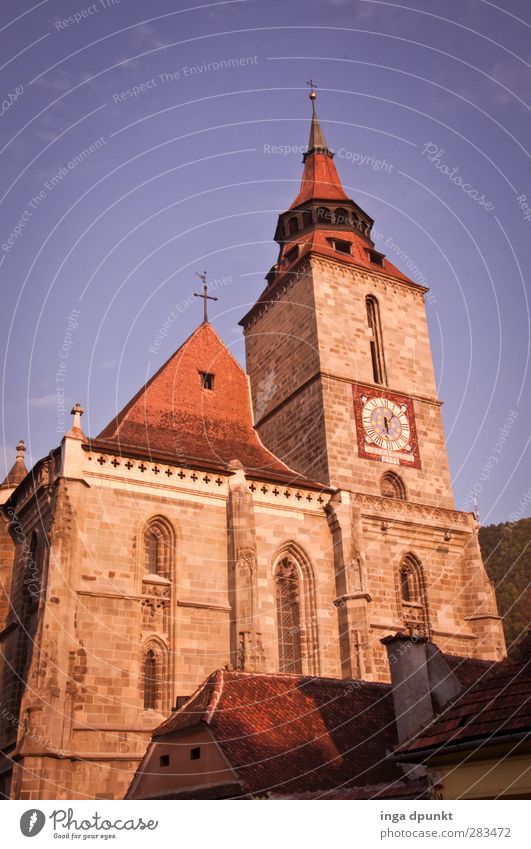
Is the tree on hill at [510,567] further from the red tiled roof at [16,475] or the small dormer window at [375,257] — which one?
the red tiled roof at [16,475]

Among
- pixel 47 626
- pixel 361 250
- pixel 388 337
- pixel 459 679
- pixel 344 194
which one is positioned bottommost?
pixel 459 679

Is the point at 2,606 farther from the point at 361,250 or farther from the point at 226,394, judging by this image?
the point at 361,250

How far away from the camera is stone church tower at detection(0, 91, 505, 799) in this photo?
1889cm

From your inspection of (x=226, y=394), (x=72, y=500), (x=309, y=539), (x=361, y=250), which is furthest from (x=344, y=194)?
(x=72, y=500)

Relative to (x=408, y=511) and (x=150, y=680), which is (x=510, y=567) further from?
(x=150, y=680)

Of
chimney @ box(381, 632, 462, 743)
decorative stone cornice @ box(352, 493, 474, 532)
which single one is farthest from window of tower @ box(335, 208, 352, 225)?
chimney @ box(381, 632, 462, 743)

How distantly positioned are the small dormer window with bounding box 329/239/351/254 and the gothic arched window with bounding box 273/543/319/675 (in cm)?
1282

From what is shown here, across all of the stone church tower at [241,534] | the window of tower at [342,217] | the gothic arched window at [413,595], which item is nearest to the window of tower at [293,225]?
the window of tower at [342,217]

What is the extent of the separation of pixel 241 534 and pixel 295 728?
6952 mm

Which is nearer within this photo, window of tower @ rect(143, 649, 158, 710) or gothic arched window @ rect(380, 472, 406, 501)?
window of tower @ rect(143, 649, 158, 710)

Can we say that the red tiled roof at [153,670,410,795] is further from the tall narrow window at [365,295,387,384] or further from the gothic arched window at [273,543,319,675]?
the tall narrow window at [365,295,387,384]

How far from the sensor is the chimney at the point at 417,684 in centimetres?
1430
